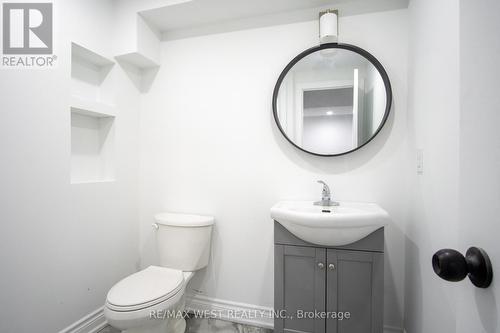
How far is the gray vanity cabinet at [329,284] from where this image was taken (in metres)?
1.10

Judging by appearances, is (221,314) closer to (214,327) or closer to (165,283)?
(214,327)

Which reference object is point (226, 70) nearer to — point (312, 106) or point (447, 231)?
point (312, 106)

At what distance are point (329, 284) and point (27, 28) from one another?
2154mm

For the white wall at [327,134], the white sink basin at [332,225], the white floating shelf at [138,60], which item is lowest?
the white sink basin at [332,225]

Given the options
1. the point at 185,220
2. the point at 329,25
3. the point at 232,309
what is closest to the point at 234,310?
the point at 232,309

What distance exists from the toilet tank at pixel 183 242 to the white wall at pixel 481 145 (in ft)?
4.38

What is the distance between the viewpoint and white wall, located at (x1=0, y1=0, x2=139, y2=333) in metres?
1.08

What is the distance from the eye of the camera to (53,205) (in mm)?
1238

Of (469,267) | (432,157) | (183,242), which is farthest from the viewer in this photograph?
(183,242)

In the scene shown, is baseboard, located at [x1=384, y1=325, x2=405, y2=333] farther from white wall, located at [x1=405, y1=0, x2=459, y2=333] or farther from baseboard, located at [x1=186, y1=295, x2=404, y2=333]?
baseboard, located at [x1=186, y1=295, x2=404, y2=333]

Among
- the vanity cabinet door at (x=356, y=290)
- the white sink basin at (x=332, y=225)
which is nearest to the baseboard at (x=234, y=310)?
the vanity cabinet door at (x=356, y=290)

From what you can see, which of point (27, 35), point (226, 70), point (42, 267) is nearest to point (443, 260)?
point (226, 70)

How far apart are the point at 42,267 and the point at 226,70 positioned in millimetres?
1674

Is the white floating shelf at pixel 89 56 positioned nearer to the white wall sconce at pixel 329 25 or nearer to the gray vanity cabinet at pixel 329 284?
the white wall sconce at pixel 329 25
